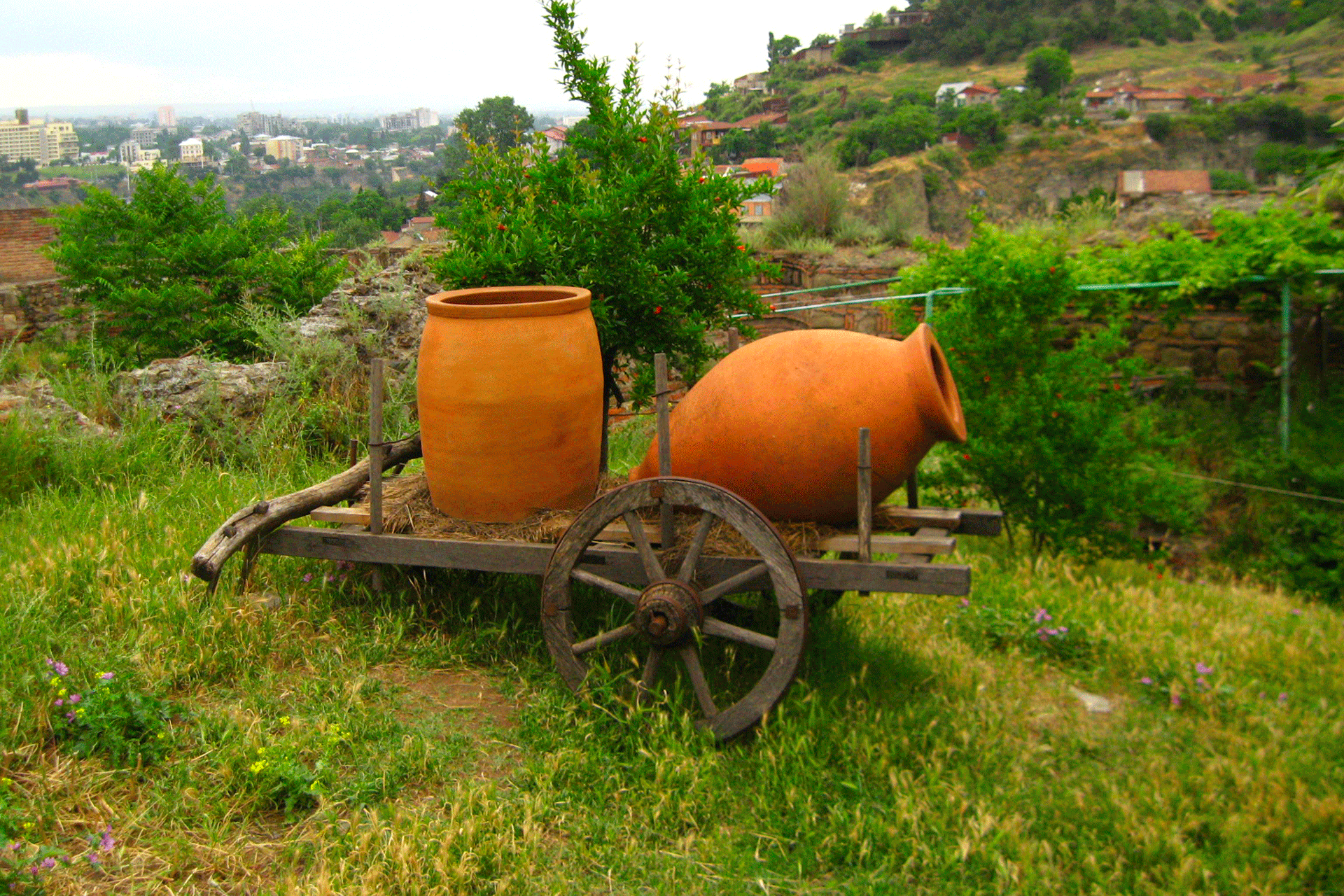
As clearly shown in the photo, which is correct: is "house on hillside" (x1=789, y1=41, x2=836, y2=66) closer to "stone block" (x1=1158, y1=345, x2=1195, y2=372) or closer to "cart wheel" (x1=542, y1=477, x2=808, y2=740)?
"stone block" (x1=1158, y1=345, x2=1195, y2=372)

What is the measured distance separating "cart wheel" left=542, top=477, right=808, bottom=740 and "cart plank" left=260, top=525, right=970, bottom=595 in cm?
3

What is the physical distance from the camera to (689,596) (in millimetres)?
2799

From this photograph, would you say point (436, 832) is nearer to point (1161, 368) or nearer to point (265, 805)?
point (265, 805)

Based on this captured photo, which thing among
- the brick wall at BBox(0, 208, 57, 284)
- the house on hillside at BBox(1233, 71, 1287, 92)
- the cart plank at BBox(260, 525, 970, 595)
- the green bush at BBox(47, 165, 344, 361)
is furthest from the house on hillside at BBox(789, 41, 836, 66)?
the cart plank at BBox(260, 525, 970, 595)

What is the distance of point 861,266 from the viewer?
1063 cm

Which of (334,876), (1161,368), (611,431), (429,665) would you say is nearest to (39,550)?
(429,665)

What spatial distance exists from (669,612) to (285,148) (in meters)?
46.7

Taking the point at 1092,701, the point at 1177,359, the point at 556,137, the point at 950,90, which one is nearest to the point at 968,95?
the point at 950,90

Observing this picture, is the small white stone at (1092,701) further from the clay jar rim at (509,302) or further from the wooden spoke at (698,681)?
the clay jar rim at (509,302)

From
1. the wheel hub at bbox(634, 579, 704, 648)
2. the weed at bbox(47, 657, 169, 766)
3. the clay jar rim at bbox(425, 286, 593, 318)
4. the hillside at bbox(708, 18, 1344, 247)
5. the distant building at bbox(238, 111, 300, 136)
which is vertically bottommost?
the weed at bbox(47, 657, 169, 766)

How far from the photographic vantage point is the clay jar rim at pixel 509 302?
3.17m

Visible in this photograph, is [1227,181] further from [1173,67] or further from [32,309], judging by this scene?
[32,309]

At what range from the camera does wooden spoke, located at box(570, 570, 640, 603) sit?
2.91m

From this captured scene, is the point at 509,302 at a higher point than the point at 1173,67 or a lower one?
lower
